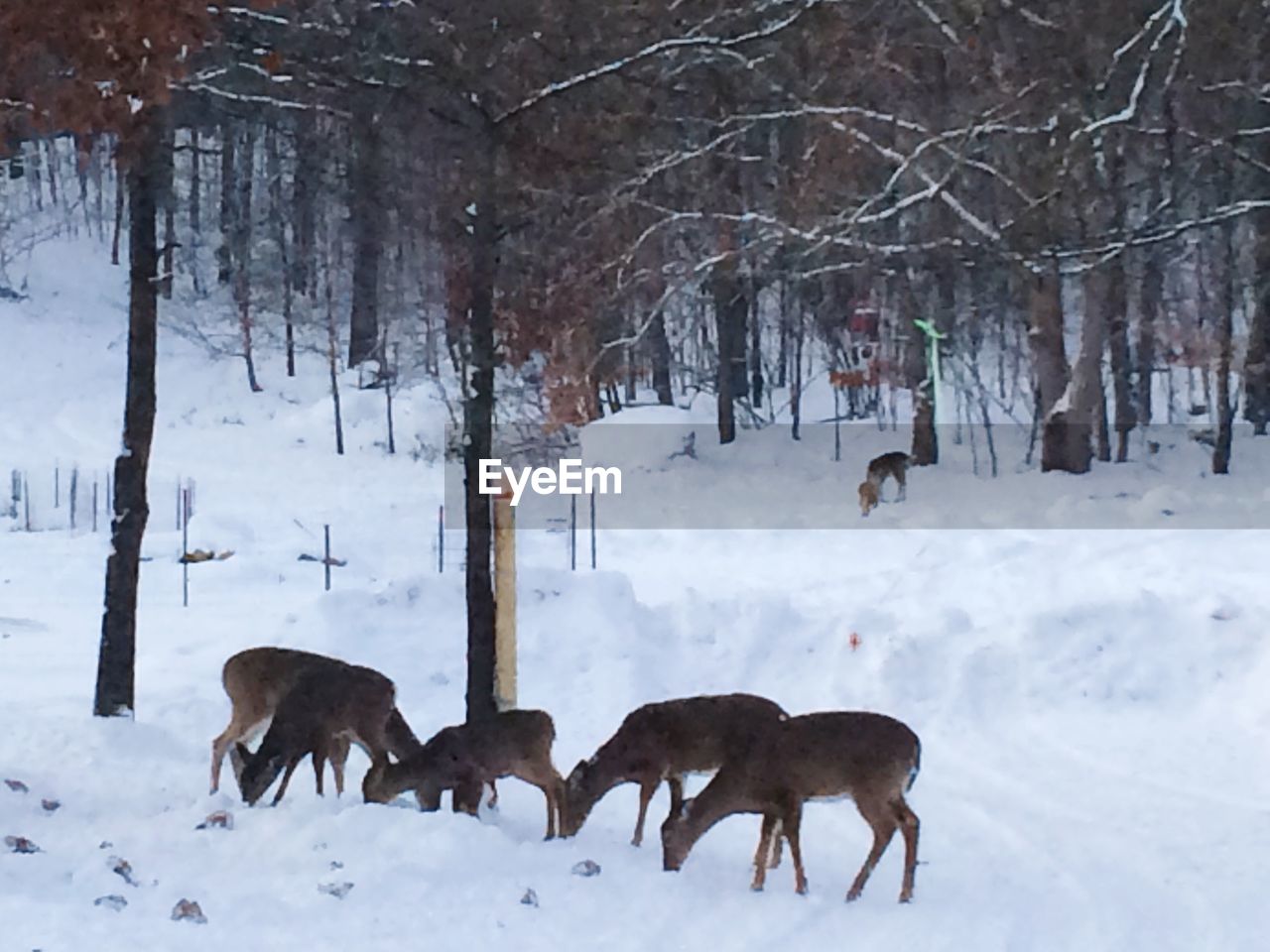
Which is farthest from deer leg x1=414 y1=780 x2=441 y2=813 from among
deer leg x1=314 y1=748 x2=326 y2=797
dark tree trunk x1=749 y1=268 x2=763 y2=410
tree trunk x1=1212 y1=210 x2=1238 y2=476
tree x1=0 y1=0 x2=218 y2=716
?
dark tree trunk x1=749 y1=268 x2=763 y2=410

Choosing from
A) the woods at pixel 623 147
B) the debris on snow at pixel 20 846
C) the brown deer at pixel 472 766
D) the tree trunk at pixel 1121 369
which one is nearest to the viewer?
the debris on snow at pixel 20 846

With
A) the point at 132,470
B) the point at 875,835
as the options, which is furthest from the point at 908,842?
the point at 132,470

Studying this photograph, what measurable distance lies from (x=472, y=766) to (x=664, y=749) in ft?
3.64

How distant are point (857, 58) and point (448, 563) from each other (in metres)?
8.44

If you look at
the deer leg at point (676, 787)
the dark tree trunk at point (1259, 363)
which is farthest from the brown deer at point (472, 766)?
the dark tree trunk at point (1259, 363)

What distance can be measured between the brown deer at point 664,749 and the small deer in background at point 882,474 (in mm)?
16194

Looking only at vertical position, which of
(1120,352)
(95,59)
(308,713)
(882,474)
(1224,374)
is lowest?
(308,713)

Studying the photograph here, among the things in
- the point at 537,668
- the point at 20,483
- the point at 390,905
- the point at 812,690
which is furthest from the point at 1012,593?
the point at 20,483

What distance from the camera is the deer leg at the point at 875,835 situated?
8.59 m

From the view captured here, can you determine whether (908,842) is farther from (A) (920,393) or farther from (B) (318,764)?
(A) (920,393)

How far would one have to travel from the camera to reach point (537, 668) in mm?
14938

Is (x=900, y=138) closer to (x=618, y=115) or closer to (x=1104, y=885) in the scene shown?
(x=618, y=115)

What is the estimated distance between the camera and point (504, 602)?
11828 millimetres

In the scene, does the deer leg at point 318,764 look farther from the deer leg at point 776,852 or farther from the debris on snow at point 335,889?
the deer leg at point 776,852
